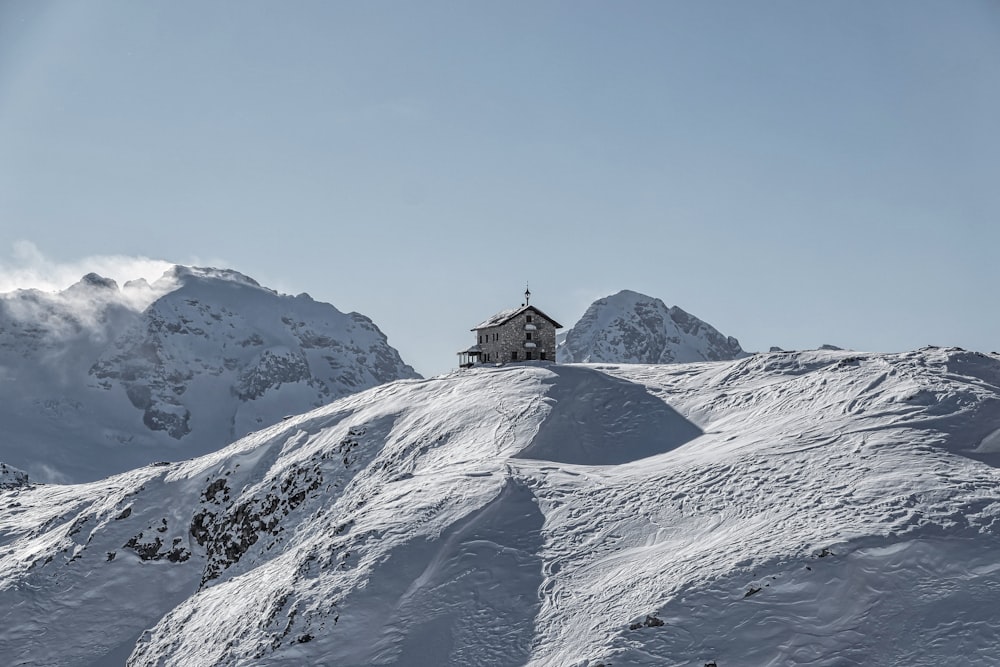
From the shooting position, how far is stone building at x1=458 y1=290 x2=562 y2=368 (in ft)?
222

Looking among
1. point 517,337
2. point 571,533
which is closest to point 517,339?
point 517,337

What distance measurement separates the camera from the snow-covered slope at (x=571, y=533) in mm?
24828

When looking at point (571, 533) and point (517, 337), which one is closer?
point (571, 533)

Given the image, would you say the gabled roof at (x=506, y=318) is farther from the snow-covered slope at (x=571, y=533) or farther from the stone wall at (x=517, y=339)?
the snow-covered slope at (x=571, y=533)

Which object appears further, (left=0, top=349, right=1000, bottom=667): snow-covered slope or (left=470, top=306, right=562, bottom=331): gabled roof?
(left=470, top=306, right=562, bottom=331): gabled roof

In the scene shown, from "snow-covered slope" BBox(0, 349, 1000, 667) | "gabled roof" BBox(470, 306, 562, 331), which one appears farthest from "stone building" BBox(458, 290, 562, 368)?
"snow-covered slope" BBox(0, 349, 1000, 667)

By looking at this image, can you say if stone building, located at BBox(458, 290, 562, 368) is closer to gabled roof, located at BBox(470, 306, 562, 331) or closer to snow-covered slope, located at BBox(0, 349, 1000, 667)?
gabled roof, located at BBox(470, 306, 562, 331)

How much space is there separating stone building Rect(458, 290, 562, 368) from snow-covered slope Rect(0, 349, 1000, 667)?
9.48 metres

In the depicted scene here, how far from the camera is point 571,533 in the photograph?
32.1 m

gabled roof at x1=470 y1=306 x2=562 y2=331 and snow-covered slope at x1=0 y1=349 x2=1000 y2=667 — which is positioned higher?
gabled roof at x1=470 y1=306 x2=562 y2=331

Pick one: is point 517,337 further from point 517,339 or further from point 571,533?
point 571,533

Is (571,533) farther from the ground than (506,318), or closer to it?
closer to it

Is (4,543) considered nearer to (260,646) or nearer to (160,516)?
(160,516)

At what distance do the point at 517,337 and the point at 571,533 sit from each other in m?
36.4
